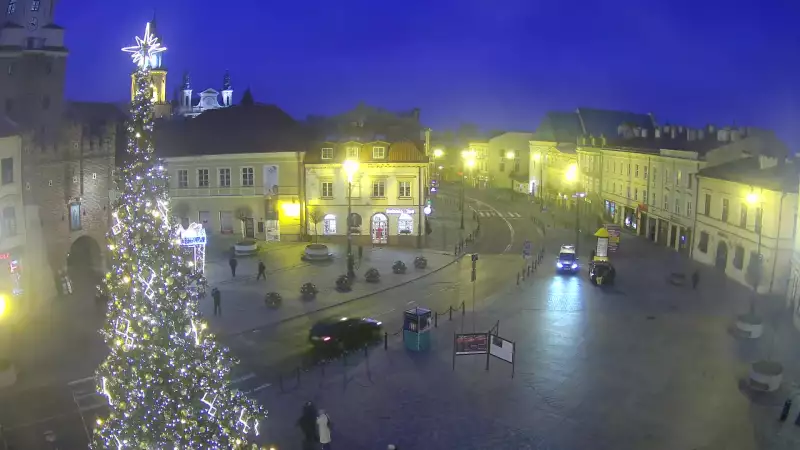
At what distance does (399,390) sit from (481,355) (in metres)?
4.38

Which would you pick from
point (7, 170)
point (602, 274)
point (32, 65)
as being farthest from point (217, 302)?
point (602, 274)

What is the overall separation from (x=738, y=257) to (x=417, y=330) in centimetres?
2499

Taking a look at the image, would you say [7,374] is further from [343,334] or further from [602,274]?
[602,274]

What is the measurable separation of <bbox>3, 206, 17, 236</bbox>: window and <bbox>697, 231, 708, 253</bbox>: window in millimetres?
39610

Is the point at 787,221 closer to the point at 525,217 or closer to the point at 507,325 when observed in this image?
the point at 507,325

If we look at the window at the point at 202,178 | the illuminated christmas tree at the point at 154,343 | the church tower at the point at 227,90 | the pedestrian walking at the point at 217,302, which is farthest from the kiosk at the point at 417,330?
the church tower at the point at 227,90

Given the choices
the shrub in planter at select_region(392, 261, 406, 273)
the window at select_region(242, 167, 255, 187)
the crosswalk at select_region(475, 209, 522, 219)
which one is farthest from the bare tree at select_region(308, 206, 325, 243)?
the crosswalk at select_region(475, 209, 522, 219)

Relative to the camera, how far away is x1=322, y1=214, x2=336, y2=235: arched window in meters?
50.0

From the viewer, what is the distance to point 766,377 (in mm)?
20656

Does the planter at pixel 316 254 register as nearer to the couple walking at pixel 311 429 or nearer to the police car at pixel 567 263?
the police car at pixel 567 263

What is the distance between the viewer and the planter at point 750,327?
26.8m

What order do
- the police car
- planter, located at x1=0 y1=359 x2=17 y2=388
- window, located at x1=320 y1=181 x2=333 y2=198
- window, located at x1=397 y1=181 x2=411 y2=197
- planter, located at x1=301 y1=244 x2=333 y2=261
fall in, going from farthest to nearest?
window, located at x1=397 y1=181 x2=411 y2=197 → window, located at x1=320 y1=181 x2=333 y2=198 → planter, located at x1=301 y1=244 x2=333 y2=261 → the police car → planter, located at x1=0 y1=359 x2=17 y2=388

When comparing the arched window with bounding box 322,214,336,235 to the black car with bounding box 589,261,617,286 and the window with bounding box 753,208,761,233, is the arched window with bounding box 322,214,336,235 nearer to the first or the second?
the black car with bounding box 589,261,617,286

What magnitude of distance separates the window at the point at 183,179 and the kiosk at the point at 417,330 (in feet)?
96.4
